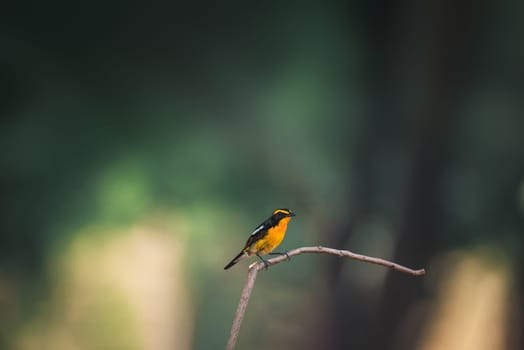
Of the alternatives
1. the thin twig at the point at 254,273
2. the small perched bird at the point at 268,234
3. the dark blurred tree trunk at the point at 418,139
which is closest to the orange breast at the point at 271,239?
the small perched bird at the point at 268,234

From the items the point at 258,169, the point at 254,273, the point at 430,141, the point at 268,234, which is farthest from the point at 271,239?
the point at 258,169

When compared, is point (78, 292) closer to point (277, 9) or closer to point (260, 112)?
point (260, 112)

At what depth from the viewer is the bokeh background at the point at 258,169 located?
4258mm

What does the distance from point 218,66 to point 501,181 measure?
235 cm

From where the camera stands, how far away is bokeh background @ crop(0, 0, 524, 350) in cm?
426

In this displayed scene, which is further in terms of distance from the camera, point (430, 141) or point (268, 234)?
point (430, 141)

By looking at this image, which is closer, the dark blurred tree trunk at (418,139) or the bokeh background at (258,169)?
the dark blurred tree trunk at (418,139)

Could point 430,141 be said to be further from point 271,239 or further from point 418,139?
point 271,239

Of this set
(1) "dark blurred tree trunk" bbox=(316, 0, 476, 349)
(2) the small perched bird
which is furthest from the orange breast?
(1) "dark blurred tree trunk" bbox=(316, 0, 476, 349)

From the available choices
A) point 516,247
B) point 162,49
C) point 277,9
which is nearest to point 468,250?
point 516,247

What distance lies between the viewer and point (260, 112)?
4.83 meters

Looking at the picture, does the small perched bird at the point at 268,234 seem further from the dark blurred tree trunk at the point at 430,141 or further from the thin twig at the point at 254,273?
the dark blurred tree trunk at the point at 430,141

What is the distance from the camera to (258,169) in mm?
4789

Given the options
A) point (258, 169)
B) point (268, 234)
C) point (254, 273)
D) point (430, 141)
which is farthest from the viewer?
point (258, 169)
